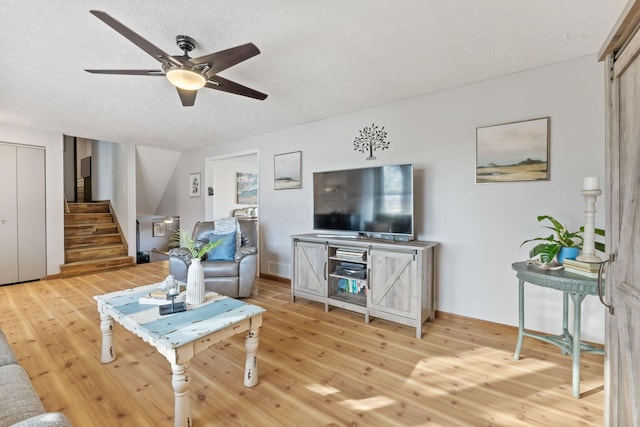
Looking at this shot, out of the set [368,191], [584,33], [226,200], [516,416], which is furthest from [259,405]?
[226,200]

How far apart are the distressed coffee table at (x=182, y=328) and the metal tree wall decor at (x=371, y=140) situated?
232cm

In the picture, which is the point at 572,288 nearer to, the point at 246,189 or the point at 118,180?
the point at 246,189

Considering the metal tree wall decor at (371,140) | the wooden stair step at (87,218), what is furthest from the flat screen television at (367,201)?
the wooden stair step at (87,218)

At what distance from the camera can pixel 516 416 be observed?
155 cm

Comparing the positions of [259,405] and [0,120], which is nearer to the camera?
[259,405]

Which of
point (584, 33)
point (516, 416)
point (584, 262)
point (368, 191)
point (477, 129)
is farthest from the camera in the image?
point (368, 191)

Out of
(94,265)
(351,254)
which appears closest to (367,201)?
(351,254)

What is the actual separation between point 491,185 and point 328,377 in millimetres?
2220

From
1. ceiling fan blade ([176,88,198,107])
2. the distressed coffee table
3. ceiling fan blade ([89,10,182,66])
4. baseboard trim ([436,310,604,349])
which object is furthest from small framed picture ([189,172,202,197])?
baseboard trim ([436,310,604,349])

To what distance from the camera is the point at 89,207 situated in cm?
620

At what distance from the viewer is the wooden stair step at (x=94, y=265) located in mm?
4578

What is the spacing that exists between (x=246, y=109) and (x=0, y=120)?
3.54m

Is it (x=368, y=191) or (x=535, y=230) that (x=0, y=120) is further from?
(x=535, y=230)

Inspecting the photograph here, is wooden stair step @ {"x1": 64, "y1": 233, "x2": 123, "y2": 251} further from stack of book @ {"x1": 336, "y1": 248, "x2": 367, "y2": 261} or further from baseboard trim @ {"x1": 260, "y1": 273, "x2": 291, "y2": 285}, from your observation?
stack of book @ {"x1": 336, "y1": 248, "x2": 367, "y2": 261}
